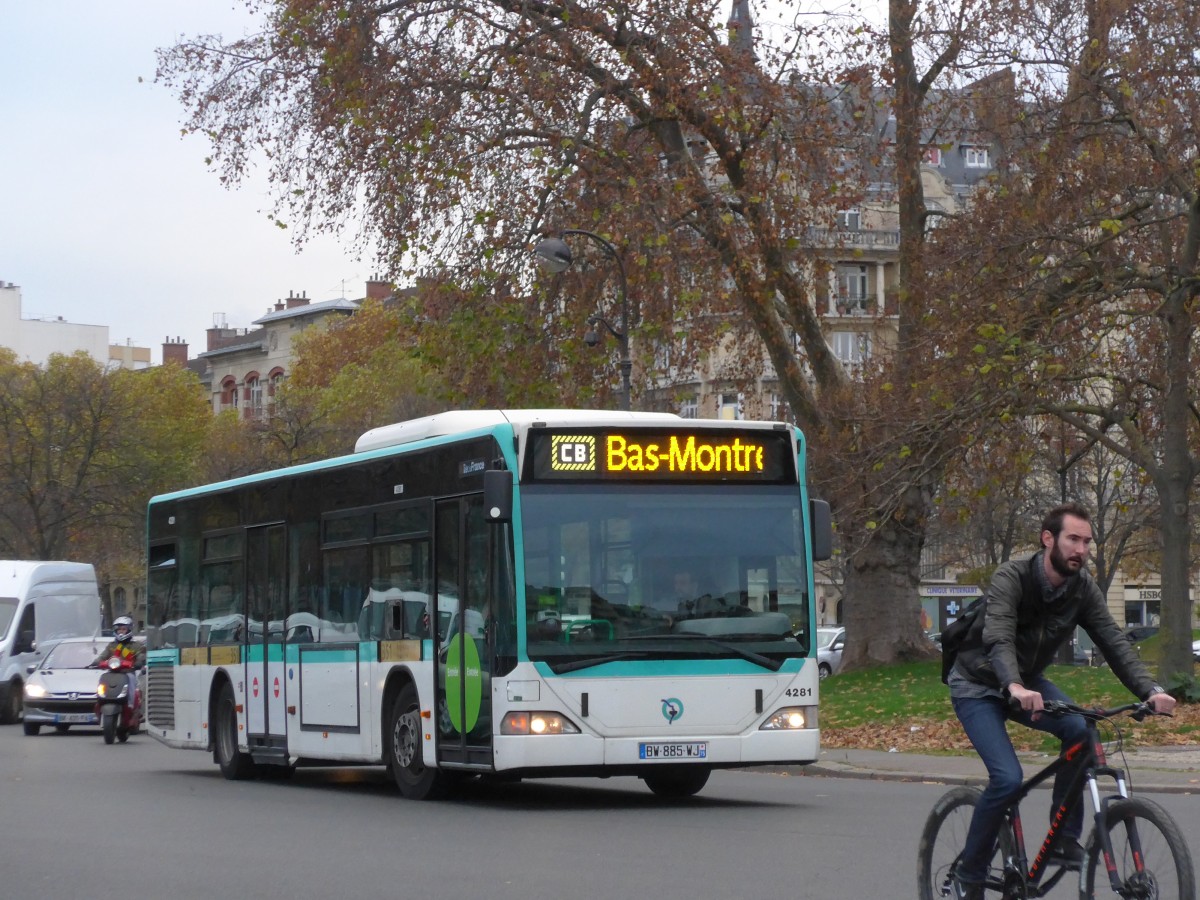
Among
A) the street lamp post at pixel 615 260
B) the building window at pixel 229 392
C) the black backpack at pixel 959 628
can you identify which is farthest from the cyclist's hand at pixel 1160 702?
the building window at pixel 229 392

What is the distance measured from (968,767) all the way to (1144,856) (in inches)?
483

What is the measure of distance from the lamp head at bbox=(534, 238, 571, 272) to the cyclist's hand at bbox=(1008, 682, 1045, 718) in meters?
20.9

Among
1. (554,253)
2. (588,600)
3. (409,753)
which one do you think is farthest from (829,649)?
(588,600)

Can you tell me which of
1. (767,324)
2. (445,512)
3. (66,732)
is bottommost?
(66,732)

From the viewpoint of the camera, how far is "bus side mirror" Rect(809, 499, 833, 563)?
49.3 ft

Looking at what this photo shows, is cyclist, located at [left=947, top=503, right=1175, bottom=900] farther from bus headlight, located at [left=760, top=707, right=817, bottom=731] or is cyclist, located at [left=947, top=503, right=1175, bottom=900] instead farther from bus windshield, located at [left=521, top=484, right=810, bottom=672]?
bus headlight, located at [left=760, top=707, right=817, bottom=731]

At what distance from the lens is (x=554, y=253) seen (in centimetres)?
2798

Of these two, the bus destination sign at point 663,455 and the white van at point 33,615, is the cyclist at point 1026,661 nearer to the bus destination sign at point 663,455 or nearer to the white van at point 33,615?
the bus destination sign at point 663,455

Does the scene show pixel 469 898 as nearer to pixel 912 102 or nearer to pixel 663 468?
pixel 663 468

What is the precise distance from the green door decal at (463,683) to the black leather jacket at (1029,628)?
290 inches

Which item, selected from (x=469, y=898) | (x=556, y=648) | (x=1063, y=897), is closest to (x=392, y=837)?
(x=556, y=648)

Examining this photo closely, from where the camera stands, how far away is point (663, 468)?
15141mm

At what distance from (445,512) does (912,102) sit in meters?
15.4

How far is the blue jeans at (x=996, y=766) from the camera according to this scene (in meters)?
7.59
